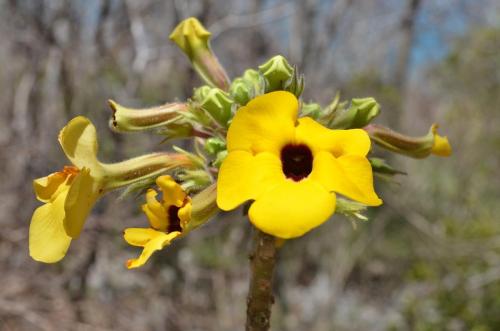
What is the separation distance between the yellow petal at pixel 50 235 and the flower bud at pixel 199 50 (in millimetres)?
847

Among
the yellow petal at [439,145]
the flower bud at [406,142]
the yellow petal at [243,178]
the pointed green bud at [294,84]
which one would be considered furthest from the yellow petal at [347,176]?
the yellow petal at [439,145]

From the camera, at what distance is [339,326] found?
24.8 feet

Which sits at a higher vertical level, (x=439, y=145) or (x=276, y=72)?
(x=276, y=72)

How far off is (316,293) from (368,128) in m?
6.74

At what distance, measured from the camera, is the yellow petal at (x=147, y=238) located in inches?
62.1

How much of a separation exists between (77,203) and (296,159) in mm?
675

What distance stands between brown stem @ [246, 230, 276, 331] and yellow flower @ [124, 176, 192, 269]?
32cm

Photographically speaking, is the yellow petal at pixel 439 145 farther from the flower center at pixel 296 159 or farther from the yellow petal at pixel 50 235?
the yellow petal at pixel 50 235

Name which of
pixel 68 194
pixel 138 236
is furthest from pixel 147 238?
pixel 68 194

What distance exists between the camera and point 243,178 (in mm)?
1497

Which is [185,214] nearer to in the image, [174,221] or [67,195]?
[174,221]

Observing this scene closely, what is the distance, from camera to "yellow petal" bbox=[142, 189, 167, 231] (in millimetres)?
1699

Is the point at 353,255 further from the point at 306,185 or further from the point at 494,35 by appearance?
the point at 306,185

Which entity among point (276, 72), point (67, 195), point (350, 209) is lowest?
point (350, 209)
